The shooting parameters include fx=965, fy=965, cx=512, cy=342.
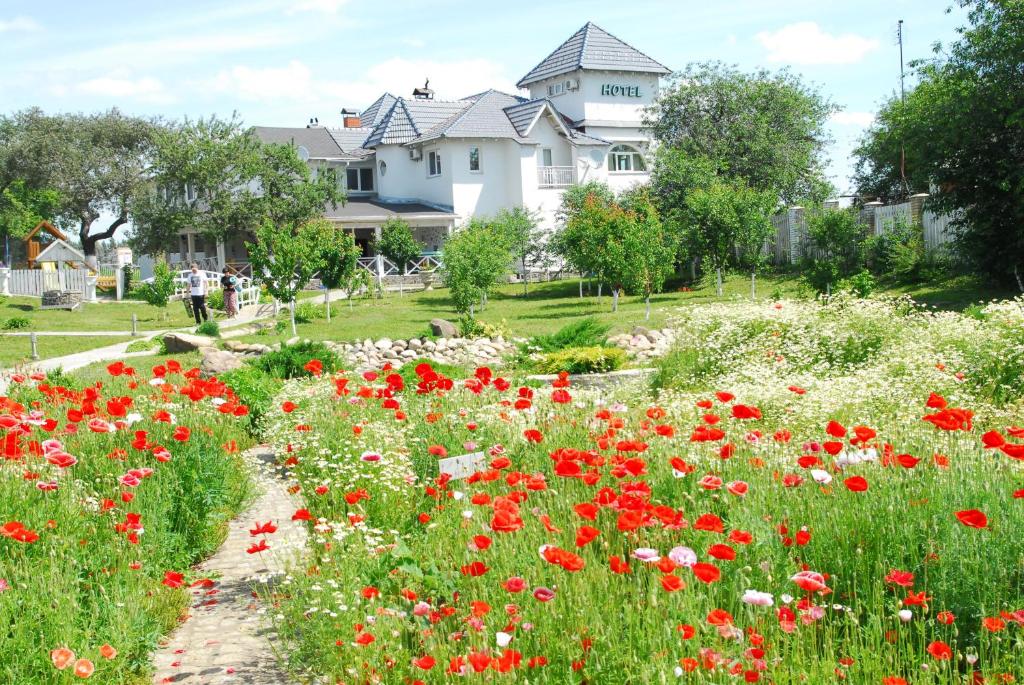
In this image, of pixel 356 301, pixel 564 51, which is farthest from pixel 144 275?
pixel 564 51

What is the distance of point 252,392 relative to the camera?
1029cm

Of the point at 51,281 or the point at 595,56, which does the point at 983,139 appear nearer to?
the point at 595,56

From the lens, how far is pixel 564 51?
46875 millimetres

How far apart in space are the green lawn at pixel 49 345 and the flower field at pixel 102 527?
47.6 feet

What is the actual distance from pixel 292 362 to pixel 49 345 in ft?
37.9

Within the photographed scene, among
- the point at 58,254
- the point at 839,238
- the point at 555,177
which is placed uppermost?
the point at 555,177

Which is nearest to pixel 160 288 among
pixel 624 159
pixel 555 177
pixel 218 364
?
pixel 218 364

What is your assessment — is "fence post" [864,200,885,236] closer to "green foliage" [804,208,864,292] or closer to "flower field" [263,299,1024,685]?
"green foliage" [804,208,864,292]

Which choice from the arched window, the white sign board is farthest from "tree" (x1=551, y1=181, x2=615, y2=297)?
the white sign board

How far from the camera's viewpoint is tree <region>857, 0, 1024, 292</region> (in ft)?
65.3

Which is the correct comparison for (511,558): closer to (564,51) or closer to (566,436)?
(566,436)

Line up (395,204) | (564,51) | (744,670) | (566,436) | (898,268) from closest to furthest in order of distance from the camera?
(744,670) → (566,436) → (898,268) → (395,204) → (564,51)

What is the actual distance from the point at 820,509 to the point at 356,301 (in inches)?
1120

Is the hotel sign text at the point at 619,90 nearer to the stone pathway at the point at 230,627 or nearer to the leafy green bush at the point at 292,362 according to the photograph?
the leafy green bush at the point at 292,362
